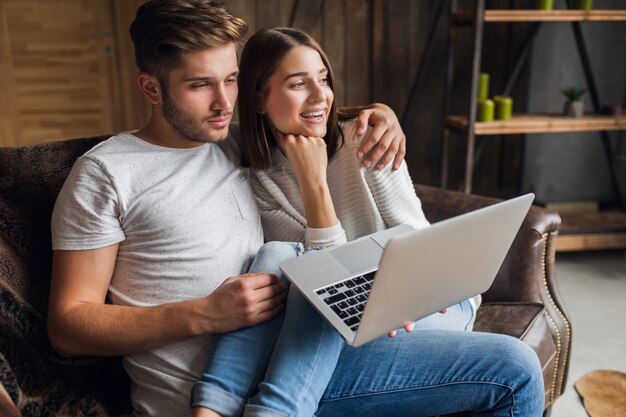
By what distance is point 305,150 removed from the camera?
130cm

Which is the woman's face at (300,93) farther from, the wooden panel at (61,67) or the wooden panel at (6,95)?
the wooden panel at (6,95)

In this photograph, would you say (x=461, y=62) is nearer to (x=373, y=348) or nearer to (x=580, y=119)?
(x=580, y=119)

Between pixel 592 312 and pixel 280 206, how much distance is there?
1.61m

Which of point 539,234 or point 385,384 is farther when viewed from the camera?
point 539,234

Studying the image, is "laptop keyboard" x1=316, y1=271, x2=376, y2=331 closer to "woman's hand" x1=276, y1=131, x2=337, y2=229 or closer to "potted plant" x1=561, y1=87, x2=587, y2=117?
"woman's hand" x1=276, y1=131, x2=337, y2=229

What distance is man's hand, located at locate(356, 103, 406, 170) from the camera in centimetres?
131

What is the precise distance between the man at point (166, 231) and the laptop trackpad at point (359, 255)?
143 mm

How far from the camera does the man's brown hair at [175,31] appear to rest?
→ 114cm

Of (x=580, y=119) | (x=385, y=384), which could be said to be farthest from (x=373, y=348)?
(x=580, y=119)

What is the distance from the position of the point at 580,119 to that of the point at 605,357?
4.03 ft

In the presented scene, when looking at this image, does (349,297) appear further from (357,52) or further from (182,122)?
(357,52)

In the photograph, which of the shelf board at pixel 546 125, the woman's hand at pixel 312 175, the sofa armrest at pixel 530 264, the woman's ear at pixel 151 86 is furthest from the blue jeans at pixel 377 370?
the shelf board at pixel 546 125

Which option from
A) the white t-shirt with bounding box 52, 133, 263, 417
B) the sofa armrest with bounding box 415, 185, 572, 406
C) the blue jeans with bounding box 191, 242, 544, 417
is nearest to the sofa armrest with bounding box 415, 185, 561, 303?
the sofa armrest with bounding box 415, 185, 572, 406

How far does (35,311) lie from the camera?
109 cm
